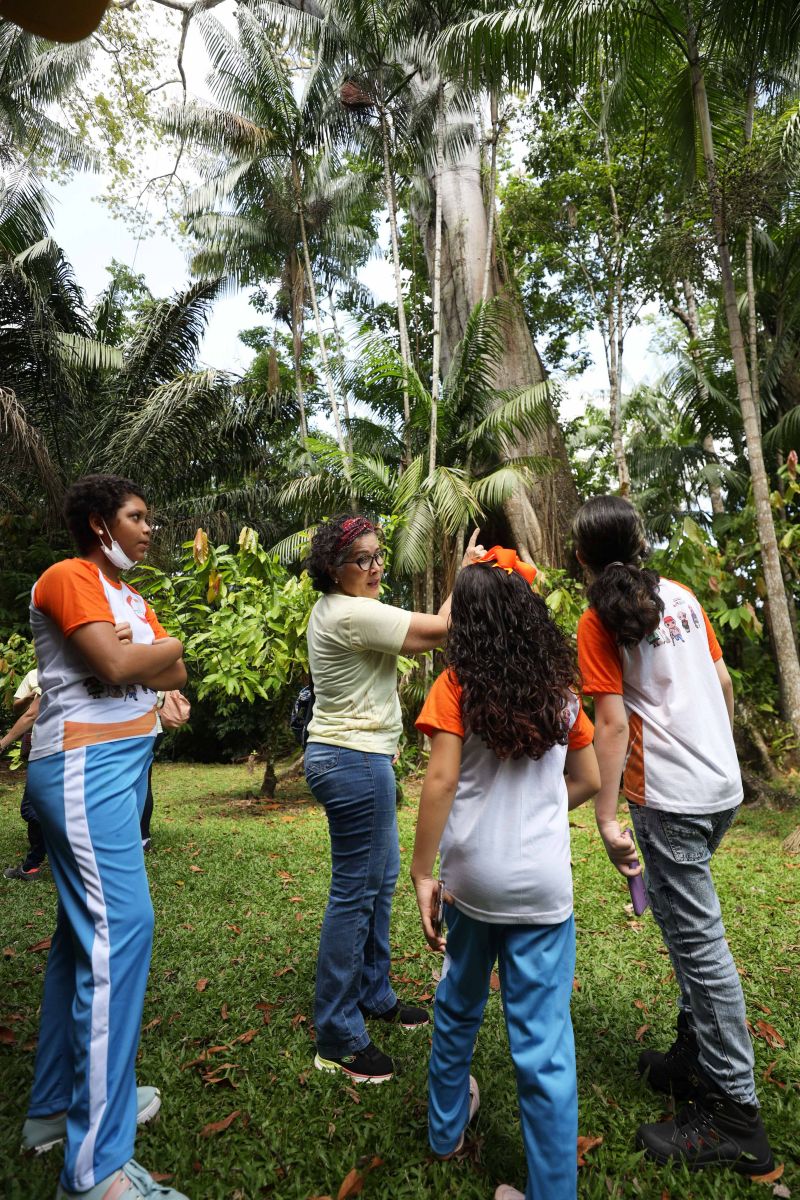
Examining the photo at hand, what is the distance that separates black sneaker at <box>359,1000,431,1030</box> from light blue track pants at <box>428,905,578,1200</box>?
92 cm

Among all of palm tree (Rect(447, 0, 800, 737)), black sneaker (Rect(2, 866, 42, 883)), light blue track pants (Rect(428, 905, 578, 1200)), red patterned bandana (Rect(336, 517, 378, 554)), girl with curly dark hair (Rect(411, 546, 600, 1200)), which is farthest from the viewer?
palm tree (Rect(447, 0, 800, 737))

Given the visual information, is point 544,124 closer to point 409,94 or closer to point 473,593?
point 409,94

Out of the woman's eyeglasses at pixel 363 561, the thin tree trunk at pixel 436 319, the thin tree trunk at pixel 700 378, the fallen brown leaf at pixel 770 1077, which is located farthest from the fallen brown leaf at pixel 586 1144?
the thin tree trunk at pixel 700 378

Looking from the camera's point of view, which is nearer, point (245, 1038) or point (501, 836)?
point (501, 836)

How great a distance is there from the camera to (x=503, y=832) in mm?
2119

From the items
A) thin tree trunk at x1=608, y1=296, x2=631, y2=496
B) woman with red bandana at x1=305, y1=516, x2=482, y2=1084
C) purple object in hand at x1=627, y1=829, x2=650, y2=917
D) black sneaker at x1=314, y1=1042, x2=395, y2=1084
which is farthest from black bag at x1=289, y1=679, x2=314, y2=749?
thin tree trunk at x1=608, y1=296, x2=631, y2=496

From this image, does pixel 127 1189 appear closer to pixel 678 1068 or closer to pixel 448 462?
pixel 678 1068

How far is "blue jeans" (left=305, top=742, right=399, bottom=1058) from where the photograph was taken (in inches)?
111

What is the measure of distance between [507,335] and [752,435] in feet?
25.3

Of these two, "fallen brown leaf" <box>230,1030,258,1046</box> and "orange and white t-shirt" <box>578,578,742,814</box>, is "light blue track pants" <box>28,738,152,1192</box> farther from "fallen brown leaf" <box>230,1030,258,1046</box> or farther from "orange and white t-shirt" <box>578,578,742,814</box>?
"orange and white t-shirt" <box>578,578,742,814</box>

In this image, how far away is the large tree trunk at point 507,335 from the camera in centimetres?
1338

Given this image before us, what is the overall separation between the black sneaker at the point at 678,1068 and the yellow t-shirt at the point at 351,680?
1.41 meters

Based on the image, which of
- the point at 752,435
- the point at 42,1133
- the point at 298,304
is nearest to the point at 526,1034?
the point at 42,1133

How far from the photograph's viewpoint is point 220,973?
390cm
